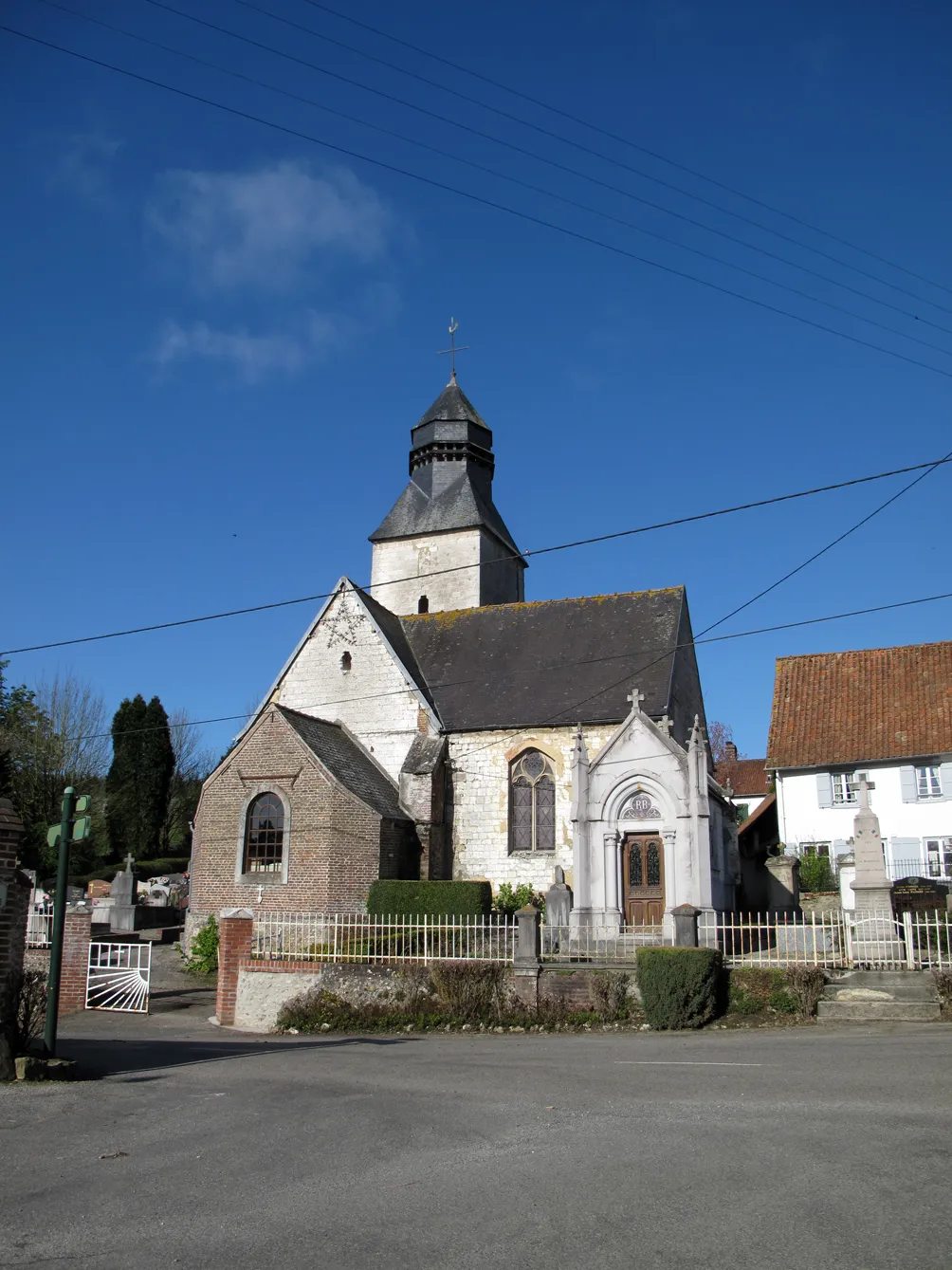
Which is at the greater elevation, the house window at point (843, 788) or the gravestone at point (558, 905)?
the house window at point (843, 788)

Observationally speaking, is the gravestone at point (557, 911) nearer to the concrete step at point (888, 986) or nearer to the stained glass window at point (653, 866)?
the stained glass window at point (653, 866)

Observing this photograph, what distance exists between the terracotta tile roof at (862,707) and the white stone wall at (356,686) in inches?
432

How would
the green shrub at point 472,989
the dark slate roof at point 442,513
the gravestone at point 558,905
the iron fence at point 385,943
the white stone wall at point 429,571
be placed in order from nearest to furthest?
the green shrub at point 472,989 → the iron fence at point 385,943 → the gravestone at point 558,905 → the white stone wall at point 429,571 → the dark slate roof at point 442,513

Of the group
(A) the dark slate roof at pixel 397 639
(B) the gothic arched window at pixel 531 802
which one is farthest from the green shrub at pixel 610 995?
(A) the dark slate roof at pixel 397 639

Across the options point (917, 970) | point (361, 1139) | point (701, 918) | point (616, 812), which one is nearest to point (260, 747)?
point (616, 812)

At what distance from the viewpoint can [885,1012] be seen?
1455 cm

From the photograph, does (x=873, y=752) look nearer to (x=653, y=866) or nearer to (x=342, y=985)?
(x=653, y=866)

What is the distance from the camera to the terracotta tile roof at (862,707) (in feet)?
93.8

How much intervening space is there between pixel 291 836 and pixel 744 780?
121ft

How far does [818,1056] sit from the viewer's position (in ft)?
37.5

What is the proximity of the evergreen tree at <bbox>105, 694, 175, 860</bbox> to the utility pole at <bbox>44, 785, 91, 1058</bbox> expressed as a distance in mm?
34795

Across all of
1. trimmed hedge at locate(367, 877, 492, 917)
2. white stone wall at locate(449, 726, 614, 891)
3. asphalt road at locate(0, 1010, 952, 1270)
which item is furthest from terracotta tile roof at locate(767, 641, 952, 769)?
asphalt road at locate(0, 1010, 952, 1270)

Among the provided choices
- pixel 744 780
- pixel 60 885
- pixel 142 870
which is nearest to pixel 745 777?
pixel 744 780

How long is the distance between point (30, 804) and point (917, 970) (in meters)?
38.1
